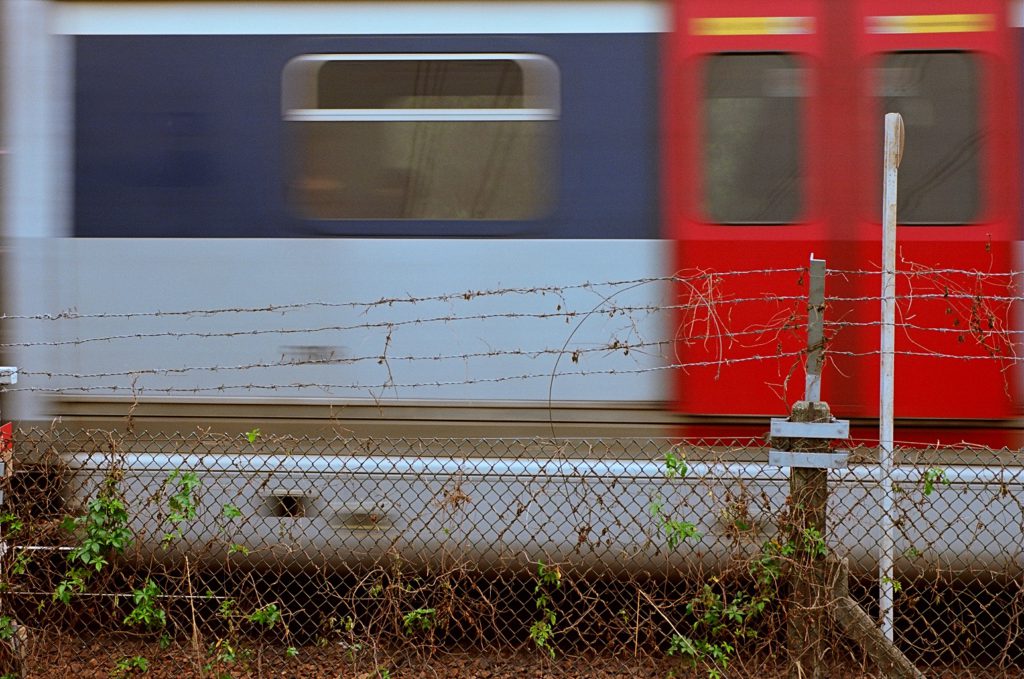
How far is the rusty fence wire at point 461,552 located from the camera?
349cm

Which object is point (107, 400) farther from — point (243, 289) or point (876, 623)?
point (876, 623)

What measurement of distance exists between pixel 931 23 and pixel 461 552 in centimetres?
296

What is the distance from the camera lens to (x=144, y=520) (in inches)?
148

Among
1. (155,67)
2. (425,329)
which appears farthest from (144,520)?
(155,67)

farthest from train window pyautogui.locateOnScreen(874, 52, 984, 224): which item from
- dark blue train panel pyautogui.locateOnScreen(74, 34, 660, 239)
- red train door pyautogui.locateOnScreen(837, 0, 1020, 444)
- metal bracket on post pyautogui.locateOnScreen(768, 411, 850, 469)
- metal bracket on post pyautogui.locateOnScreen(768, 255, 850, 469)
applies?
metal bracket on post pyautogui.locateOnScreen(768, 411, 850, 469)

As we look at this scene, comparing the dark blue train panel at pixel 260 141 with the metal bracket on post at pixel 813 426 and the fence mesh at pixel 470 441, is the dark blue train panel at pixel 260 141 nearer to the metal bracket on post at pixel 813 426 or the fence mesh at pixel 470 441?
the fence mesh at pixel 470 441

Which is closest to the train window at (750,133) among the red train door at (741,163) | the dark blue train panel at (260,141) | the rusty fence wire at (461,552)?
the red train door at (741,163)

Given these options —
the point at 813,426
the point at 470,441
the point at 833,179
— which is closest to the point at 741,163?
the point at 833,179

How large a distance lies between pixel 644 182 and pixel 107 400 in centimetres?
Result: 255

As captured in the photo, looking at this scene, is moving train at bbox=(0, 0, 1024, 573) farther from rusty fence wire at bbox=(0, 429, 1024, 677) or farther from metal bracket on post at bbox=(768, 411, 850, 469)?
metal bracket on post at bbox=(768, 411, 850, 469)

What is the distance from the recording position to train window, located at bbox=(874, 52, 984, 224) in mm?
4316

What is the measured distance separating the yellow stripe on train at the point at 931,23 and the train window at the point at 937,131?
10 centimetres

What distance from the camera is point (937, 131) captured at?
4.34m

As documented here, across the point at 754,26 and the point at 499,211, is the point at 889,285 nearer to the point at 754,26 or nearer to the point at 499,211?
the point at 754,26
